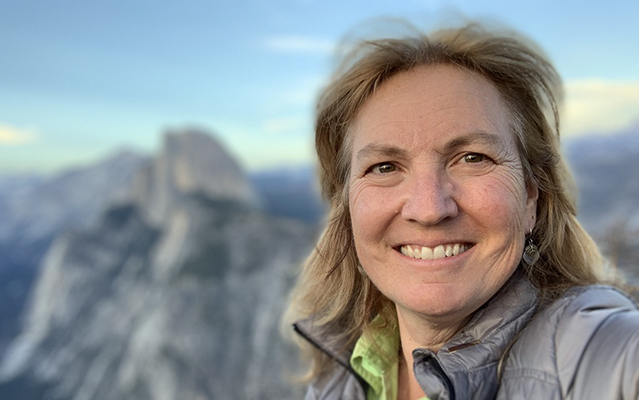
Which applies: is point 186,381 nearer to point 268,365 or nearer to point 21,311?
point 268,365

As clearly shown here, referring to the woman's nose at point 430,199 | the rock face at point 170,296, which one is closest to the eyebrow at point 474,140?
the woman's nose at point 430,199

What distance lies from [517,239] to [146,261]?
124802 mm

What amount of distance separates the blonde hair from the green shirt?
408mm

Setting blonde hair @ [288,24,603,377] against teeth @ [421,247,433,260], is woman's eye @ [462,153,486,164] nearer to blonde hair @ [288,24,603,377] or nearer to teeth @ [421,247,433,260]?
blonde hair @ [288,24,603,377]

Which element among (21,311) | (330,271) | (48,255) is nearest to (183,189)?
(48,255)

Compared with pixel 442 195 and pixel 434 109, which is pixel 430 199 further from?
pixel 434 109

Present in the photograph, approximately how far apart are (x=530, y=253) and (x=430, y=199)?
623mm

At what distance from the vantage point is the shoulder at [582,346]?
1634mm

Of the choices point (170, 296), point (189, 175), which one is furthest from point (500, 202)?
point (189, 175)

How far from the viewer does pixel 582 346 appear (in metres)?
1.74

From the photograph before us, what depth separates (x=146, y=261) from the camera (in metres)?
119

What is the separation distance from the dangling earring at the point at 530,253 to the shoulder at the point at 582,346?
19cm

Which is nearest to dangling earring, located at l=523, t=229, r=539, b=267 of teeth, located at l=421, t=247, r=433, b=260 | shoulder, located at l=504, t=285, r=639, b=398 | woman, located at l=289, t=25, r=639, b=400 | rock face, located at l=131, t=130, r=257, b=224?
→ woman, located at l=289, t=25, r=639, b=400

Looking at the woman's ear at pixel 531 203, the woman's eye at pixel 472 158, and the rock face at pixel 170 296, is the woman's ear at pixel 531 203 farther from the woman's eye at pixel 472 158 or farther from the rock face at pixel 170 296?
the rock face at pixel 170 296
